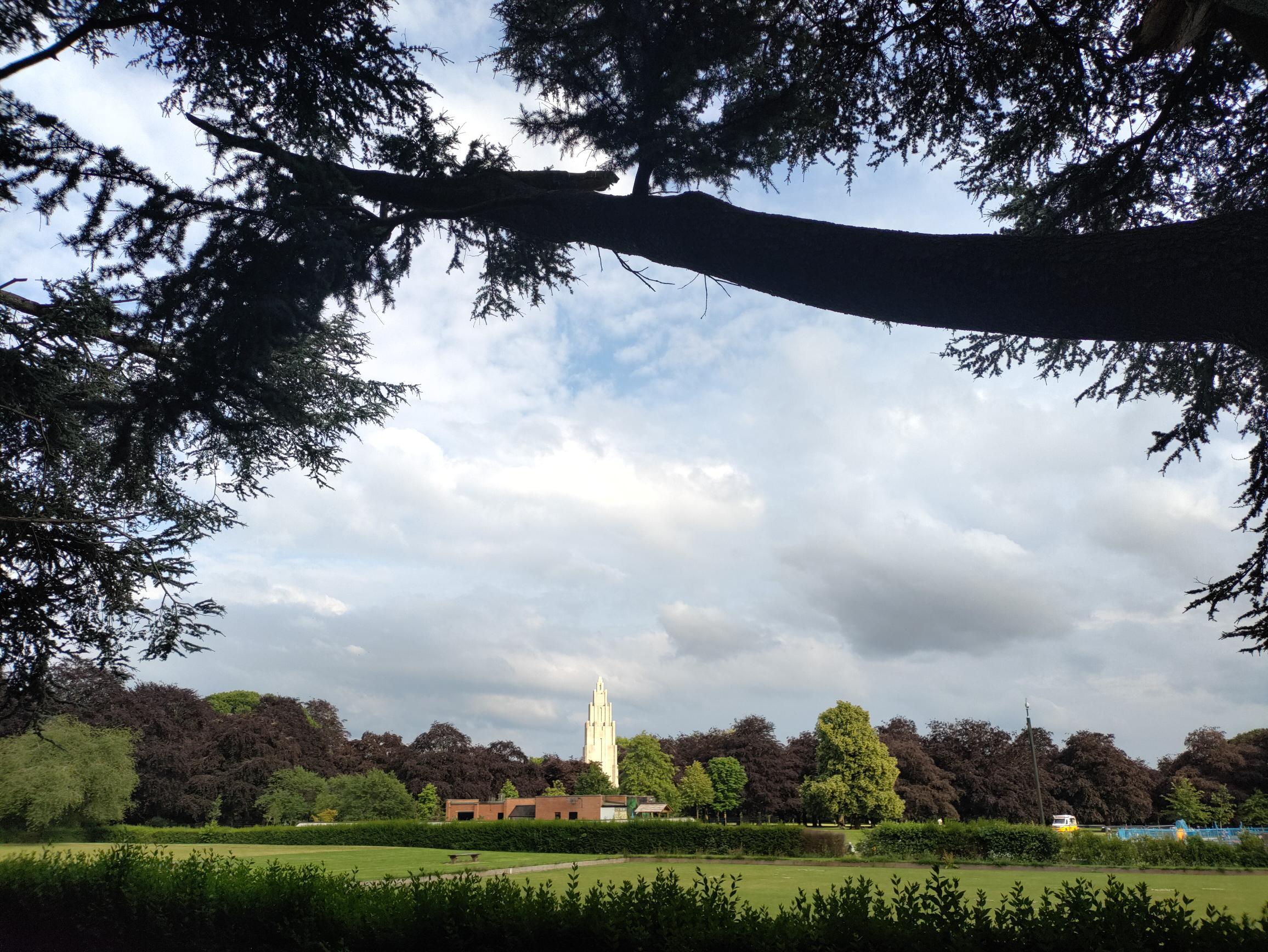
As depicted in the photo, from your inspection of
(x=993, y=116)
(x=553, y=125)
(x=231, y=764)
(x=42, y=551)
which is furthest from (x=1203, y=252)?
(x=231, y=764)

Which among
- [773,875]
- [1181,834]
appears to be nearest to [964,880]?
[773,875]

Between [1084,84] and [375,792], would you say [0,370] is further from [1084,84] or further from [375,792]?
[375,792]

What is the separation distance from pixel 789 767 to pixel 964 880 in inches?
1295

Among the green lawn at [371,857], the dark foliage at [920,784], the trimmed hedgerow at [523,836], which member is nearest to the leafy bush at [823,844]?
the trimmed hedgerow at [523,836]

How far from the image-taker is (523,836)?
32875 mm

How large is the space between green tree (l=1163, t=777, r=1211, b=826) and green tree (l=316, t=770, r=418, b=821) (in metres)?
39.3

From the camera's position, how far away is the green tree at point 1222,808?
4059 cm

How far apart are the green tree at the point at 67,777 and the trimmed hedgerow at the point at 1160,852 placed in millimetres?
36946

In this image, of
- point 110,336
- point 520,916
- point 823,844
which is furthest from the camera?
point 823,844

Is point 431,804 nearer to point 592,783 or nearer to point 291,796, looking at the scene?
point 291,796

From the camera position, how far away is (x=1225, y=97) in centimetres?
516

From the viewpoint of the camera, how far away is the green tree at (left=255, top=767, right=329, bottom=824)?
41.4 m

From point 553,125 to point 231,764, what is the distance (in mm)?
46124

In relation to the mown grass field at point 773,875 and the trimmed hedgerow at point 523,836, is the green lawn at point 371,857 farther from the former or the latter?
the trimmed hedgerow at point 523,836
